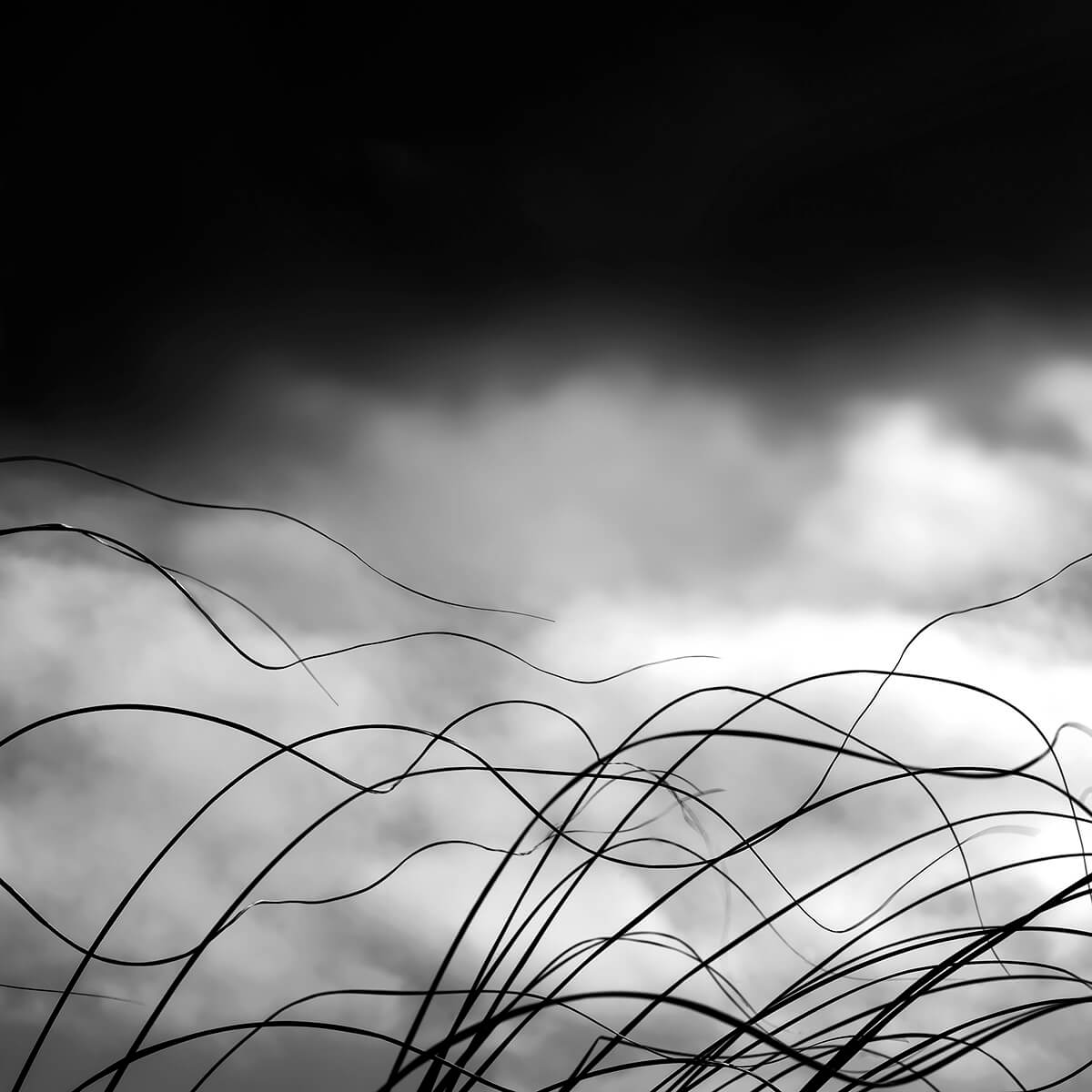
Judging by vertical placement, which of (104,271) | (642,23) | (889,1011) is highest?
(642,23)

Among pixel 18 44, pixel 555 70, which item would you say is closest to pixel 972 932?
pixel 555 70

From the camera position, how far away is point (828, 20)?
68 cm

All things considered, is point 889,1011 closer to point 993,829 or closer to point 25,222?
point 993,829

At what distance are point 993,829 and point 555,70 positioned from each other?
64 centimetres

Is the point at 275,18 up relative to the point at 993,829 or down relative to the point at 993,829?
up

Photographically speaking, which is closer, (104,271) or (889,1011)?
(889,1011)

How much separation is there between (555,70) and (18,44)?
0.38 m

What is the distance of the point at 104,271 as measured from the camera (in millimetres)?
718

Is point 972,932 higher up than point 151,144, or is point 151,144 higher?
point 151,144

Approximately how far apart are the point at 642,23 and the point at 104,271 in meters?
0.45

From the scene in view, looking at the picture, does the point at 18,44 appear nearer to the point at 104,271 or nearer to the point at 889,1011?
the point at 104,271

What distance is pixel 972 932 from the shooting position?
18 centimetres

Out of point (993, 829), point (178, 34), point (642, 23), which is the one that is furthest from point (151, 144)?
point (993, 829)

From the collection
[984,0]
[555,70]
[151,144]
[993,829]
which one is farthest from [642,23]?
[993,829]
